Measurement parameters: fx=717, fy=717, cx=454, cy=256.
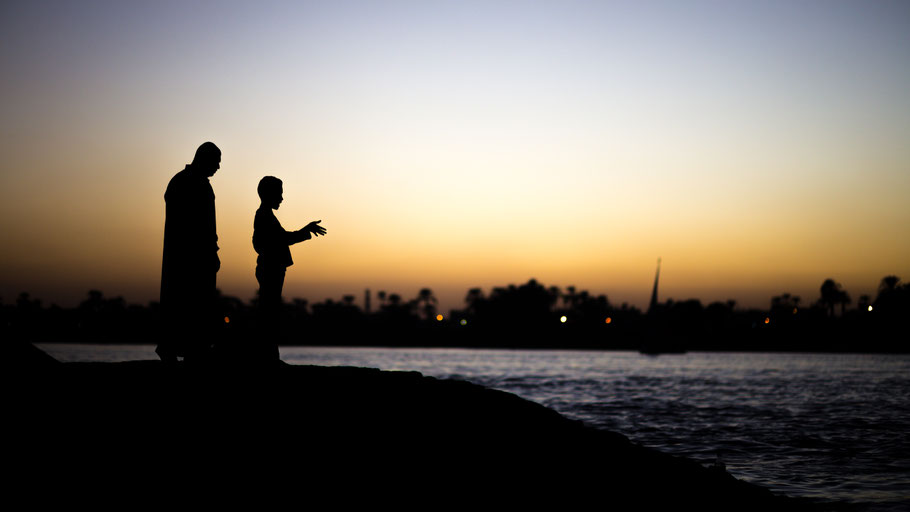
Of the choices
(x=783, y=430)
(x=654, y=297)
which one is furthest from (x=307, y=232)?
(x=654, y=297)

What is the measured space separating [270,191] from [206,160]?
96cm

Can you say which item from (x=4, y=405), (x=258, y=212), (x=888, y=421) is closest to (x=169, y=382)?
(x=4, y=405)

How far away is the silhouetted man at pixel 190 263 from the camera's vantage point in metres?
8.96

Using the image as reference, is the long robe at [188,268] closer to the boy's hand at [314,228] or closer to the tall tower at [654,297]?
the boy's hand at [314,228]

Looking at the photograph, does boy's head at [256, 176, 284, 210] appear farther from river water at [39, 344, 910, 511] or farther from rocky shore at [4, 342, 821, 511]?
river water at [39, 344, 910, 511]

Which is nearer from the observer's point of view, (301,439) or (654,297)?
(301,439)

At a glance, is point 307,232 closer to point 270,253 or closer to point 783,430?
point 270,253

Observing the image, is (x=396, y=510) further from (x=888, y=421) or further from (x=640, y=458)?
(x=888, y=421)

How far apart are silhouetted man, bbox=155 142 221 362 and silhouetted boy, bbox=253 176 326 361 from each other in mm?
659

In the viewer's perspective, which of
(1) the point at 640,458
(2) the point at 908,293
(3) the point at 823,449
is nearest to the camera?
(1) the point at 640,458

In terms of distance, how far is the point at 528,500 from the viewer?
9.23 metres

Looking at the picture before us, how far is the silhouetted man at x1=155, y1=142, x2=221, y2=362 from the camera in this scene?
29.4 ft

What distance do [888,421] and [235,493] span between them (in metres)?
28.8

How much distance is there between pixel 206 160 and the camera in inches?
363
